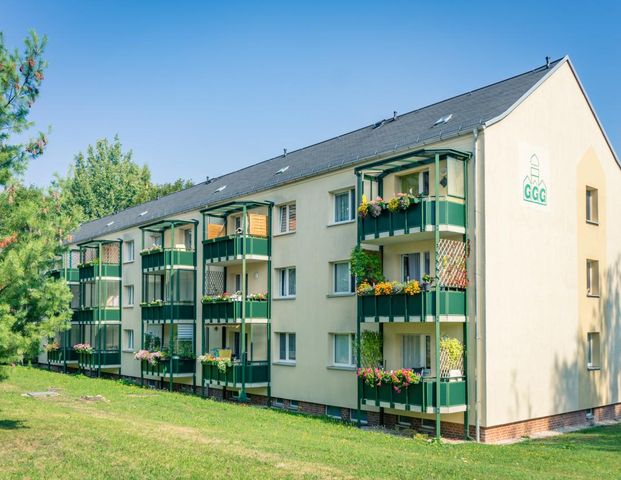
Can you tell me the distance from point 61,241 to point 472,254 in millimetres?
10785

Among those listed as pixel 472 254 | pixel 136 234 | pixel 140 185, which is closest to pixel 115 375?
pixel 136 234

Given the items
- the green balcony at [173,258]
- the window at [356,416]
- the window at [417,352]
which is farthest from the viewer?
the green balcony at [173,258]

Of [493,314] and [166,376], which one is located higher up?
[493,314]

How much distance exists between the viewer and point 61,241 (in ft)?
47.2

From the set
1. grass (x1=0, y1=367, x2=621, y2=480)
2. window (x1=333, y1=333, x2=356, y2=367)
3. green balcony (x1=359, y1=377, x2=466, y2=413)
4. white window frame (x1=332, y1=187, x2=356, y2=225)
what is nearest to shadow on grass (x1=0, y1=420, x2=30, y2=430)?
grass (x1=0, y1=367, x2=621, y2=480)

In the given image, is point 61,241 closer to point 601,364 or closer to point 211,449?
point 211,449

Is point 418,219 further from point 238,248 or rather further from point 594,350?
point 594,350

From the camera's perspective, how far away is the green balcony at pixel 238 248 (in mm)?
25922

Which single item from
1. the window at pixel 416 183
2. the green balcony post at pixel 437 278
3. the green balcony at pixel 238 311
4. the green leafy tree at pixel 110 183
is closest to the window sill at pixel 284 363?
the green balcony at pixel 238 311

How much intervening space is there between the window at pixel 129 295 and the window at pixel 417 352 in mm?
19474

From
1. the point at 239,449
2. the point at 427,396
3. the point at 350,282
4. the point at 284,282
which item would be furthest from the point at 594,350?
the point at 239,449

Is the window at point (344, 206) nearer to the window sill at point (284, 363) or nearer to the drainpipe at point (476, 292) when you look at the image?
the drainpipe at point (476, 292)

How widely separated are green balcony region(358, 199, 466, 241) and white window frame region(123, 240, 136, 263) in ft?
63.7

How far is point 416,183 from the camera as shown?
69.1ft
